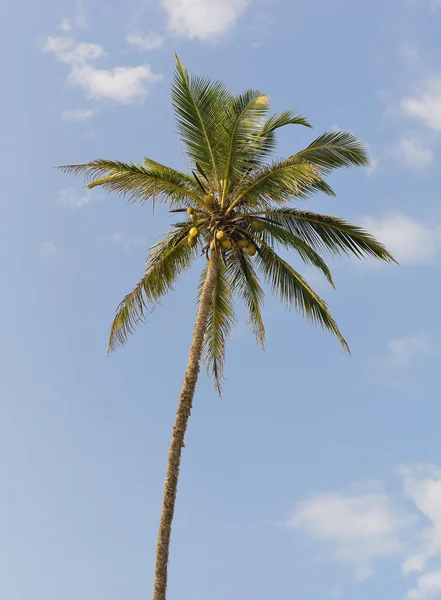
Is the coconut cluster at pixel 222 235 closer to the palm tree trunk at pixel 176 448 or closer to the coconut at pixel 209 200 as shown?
the coconut at pixel 209 200

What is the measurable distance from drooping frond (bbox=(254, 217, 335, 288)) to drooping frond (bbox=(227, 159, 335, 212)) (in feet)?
2.51

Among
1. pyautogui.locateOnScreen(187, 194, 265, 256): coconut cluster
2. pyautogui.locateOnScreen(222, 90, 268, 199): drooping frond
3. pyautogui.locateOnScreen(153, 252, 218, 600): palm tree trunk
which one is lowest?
pyautogui.locateOnScreen(153, 252, 218, 600): palm tree trunk

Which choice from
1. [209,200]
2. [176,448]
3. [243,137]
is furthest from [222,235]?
[176,448]

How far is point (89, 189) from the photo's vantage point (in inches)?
735

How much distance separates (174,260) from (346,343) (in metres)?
4.57

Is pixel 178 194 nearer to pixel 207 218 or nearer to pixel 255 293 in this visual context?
pixel 207 218

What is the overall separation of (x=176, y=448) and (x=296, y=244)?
19.0ft

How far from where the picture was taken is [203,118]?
18469 millimetres

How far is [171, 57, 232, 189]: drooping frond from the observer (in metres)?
18.4

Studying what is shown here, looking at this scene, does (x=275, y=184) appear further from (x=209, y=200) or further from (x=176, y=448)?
(x=176, y=448)

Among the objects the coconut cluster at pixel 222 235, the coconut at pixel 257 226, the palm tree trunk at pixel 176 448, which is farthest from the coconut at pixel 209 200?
the palm tree trunk at pixel 176 448

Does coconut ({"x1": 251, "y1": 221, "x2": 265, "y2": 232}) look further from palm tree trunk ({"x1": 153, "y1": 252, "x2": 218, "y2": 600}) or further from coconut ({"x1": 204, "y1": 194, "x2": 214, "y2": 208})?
palm tree trunk ({"x1": 153, "y1": 252, "x2": 218, "y2": 600})

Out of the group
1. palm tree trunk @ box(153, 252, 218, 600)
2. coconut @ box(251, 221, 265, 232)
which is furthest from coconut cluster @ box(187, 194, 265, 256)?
palm tree trunk @ box(153, 252, 218, 600)

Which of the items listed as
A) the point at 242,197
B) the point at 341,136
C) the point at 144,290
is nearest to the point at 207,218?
the point at 242,197
